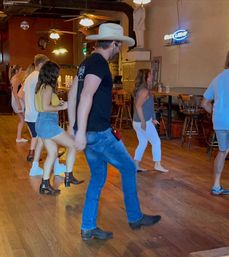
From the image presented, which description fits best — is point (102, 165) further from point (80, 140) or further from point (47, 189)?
point (47, 189)

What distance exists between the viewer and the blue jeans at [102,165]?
9.56 ft

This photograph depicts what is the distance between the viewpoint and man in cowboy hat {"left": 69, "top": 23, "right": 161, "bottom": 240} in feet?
9.00

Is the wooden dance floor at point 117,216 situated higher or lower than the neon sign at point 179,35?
lower

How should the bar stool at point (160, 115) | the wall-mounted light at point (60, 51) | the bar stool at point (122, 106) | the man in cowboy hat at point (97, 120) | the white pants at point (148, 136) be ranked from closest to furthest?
1. the man in cowboy hat at point (97, 120)
2. the white pants at point (148, 136)
3. the bar stool at point (160, 115)
4. the bar stool at point (122, 106)
5. the wall-mounted light at point (60, 51)

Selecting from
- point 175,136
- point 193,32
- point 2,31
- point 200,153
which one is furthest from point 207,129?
point 2,31

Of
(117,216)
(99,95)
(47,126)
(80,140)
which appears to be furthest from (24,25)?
(80,140)

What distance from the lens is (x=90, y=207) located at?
3045mm

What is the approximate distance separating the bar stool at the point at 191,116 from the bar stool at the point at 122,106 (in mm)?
2235

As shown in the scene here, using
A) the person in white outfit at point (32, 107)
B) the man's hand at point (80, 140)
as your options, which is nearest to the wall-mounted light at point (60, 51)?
the person in white outfit at point (32, 107)

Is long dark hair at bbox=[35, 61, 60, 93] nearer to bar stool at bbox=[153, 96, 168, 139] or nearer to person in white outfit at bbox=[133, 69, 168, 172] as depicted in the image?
person in white outfit at bbox=[133, 69, 168, 172]

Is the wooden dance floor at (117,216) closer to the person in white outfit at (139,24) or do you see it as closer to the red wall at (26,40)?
the person in white outfit at (139,24)

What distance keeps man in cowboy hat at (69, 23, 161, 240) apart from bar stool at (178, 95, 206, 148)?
15.2 ft

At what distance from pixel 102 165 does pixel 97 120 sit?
0.37 meters

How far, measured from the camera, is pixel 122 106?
1019 centimetres
